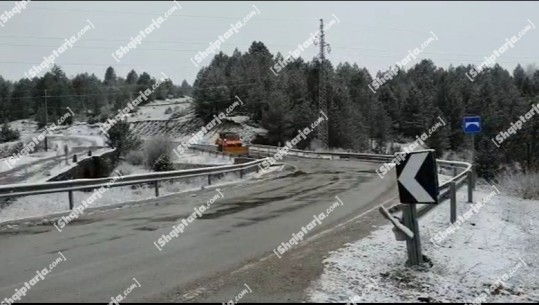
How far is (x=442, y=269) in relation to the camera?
7.52m

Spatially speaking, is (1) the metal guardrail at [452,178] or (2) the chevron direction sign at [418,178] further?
(1) the metal guardrail at [452,178]

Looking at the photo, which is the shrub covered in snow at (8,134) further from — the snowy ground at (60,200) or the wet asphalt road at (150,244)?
the wet asphalt road at (150,244)

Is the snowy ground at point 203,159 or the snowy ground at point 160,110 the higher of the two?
the snowy ground at point 160,110

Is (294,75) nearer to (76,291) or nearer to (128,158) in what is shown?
(128,158)

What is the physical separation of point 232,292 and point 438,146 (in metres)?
78.2

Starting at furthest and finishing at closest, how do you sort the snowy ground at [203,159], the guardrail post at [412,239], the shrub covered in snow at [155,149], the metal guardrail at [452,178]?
the snowy ground at [203,159] → the shrub covered in snow at [155,149] → the metal guardrail at [452,178] → the guardrail post at [412,239]

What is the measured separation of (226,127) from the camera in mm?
86188

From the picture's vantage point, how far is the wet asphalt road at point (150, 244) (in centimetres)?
692

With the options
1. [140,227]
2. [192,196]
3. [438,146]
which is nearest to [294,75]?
[438,146]
